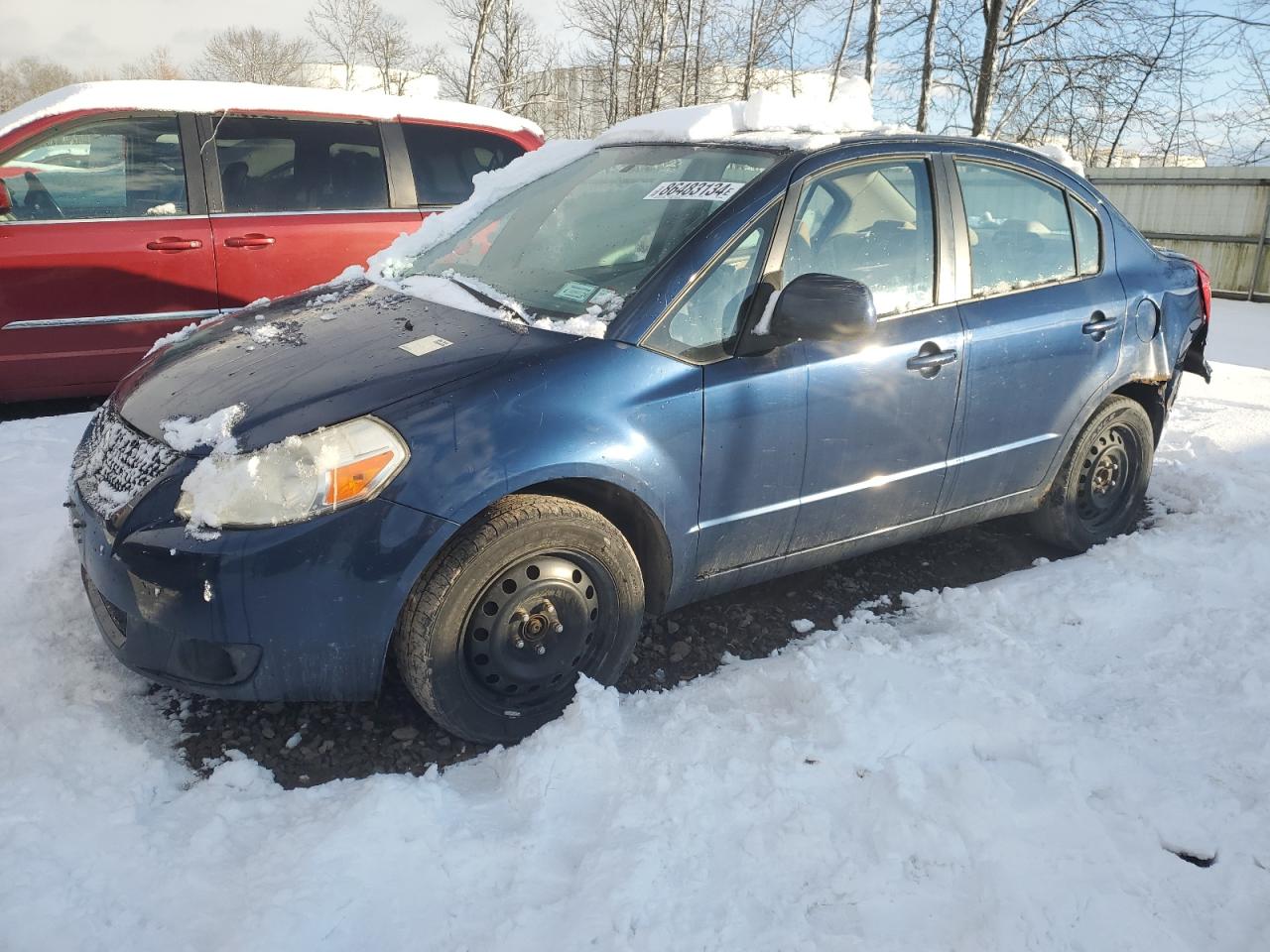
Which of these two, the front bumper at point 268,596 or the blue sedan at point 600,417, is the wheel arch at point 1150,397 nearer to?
the blue sedan at point 600,417

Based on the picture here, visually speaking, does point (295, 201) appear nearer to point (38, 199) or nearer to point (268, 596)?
point (38, 199)

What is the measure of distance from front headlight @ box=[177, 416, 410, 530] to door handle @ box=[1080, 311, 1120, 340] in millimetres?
2727

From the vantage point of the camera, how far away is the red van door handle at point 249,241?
18.4 feet

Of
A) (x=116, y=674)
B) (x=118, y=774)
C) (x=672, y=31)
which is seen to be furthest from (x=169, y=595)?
(x=672, y=31)

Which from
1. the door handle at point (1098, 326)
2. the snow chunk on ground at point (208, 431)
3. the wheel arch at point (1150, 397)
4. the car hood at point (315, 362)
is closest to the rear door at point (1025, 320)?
the door handle at point (1098, 326)

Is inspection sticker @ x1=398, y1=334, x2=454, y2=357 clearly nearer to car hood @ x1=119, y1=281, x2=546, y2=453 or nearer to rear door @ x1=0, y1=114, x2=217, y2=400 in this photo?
car hood @ x1=119, y1=281, x2=546, y2=453

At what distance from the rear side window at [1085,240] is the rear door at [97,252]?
15.0ft

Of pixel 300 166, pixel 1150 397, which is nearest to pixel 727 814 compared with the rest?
pixel 1150 397

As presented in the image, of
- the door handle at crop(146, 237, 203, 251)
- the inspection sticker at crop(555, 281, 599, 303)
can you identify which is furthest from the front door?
the door handle at crop(146, 237, 203, 251)

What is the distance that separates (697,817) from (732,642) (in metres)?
1.07

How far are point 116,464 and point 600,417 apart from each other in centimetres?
131

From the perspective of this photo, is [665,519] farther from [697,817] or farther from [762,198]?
[762,198]

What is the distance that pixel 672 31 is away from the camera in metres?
24.9

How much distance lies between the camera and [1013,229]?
12.0 feet
